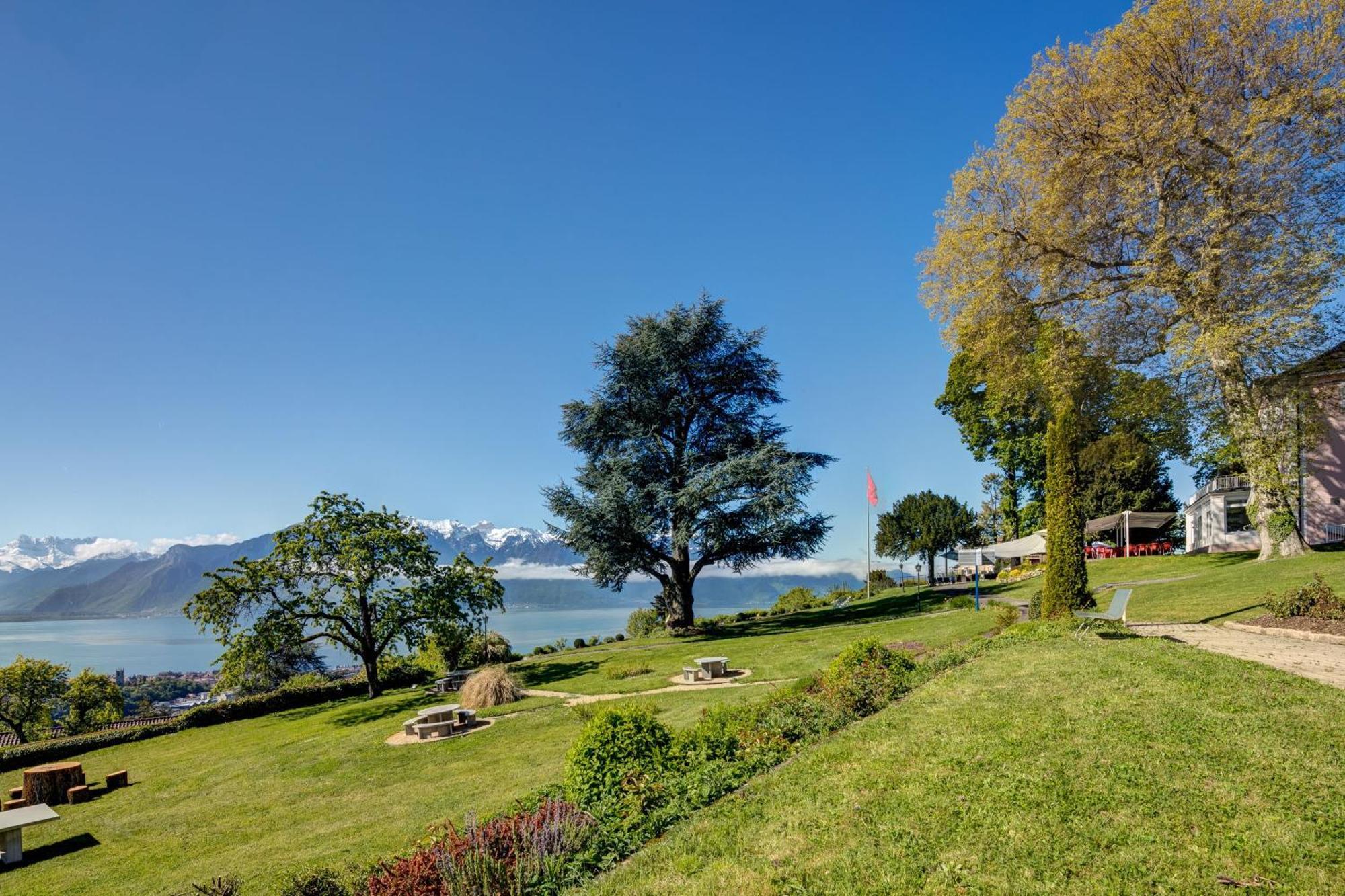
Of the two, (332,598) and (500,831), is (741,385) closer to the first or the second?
(332,598)

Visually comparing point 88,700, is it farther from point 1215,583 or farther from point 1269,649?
point 1215,583

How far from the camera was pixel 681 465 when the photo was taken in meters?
27.6

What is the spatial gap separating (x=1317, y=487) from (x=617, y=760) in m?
29.6

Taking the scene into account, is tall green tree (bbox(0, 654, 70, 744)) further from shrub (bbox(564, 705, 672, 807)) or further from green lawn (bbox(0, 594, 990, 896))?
shrub (bbox(564, 705, 672, 807))

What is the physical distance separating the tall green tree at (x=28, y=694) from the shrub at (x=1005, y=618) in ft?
121

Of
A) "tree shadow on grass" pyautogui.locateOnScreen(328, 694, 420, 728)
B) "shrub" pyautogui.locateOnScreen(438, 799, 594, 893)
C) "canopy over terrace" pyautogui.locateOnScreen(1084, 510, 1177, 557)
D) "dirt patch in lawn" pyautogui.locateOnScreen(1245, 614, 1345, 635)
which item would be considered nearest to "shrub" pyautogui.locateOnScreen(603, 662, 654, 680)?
"tree shadow on grass" pyautogui.locateOnScreen(328, 694, 420, 728)

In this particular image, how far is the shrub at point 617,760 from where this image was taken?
266 inches

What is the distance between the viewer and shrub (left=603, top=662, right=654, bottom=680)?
18.7 metres

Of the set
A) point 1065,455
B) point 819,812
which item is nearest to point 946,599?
point 1065,455

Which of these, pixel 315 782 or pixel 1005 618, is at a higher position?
pixel 1005 618

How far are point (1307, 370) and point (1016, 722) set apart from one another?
21.0 metres

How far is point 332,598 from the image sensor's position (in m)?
24.7

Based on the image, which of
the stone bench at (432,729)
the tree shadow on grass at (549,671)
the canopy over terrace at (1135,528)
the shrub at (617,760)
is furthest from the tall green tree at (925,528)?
the shrub at (617,760)

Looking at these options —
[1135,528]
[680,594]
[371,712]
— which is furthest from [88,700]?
[1135,528]
